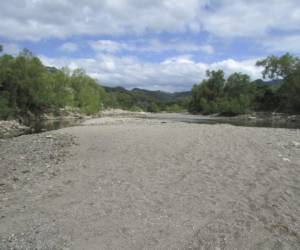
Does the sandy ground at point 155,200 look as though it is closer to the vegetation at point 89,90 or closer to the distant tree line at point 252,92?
the vegetation at point 89,90

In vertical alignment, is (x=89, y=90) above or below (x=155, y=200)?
above

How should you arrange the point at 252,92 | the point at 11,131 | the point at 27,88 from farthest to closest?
the point at 252,92 < the point at 27,88 < the point at 11,131

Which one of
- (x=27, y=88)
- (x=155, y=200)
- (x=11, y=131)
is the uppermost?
(x=27, y=88)

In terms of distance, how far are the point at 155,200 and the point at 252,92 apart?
108 metres

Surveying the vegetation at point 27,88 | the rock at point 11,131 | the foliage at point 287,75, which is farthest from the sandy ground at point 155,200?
the foliage at point 287,75

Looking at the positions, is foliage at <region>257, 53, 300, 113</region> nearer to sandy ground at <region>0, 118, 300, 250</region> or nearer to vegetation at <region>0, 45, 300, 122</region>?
vegetation at <region>0, 45, 300, 122</region>

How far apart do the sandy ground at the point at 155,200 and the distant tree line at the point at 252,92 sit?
75812 mm

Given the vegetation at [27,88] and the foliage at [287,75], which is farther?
the foliage at [287,75]

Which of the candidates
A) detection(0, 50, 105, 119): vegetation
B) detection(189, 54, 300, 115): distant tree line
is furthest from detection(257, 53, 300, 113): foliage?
detection(0, 50, 105, 119): vegetation

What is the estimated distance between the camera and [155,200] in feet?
25.8

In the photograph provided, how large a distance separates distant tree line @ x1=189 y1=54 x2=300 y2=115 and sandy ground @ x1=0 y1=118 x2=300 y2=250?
249 feet

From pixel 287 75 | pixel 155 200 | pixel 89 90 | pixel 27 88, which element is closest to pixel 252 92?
pixel 287 75

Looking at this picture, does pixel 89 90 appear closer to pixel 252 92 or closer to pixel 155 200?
pixel 252 92

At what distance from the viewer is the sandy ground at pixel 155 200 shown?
5.87 metres
